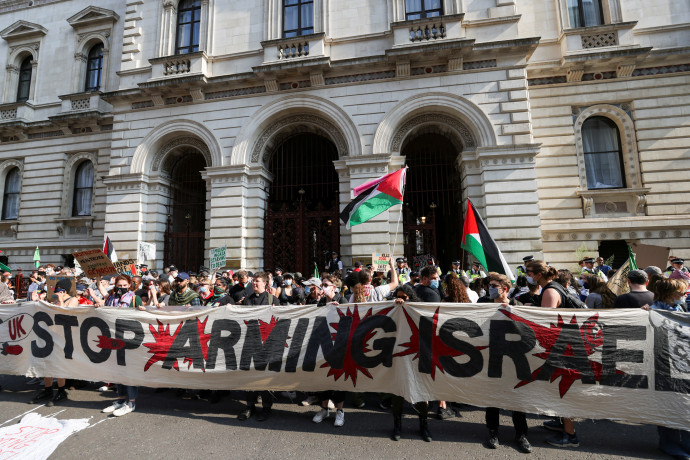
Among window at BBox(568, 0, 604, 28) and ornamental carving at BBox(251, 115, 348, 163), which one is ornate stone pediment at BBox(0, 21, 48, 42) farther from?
window at BBox(568, 0, 604, 28)

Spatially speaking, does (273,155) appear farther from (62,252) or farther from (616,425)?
(616,425)

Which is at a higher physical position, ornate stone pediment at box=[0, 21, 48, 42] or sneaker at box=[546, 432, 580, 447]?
ornate stone pediment at box=[0, 21, 48, 42]

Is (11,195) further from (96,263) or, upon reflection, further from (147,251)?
(96,263)

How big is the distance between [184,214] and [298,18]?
423 inches

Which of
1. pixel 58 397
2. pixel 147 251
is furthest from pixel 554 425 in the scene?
pixel 147 251

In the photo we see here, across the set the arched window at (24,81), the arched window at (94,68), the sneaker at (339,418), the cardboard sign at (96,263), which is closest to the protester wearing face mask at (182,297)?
the sneaker at (339,418)

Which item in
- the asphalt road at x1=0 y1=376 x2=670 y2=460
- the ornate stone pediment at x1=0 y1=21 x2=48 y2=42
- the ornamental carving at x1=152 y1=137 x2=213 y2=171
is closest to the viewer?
the asphalt road at x1=0 y1=376 x2=670 y2=460

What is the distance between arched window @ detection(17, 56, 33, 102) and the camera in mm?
21438

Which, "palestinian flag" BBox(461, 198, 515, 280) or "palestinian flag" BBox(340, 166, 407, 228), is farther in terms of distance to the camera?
"palestinian flag" BBox(340, 166, 407, 228)

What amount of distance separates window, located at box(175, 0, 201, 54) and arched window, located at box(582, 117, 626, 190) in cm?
1736

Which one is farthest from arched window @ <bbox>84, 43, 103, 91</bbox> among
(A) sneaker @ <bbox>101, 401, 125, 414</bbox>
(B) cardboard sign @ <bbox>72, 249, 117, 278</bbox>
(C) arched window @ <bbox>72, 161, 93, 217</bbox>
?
(A) sneaker @ <bbox>101, 401, 125, 414</bbox>

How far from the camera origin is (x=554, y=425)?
468cm

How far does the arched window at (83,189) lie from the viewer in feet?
64.0

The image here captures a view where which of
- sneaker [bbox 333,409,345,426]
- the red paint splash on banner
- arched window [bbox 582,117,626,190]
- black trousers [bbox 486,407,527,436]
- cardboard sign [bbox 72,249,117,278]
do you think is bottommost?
sneaker [bbox 333,409,345,426]
